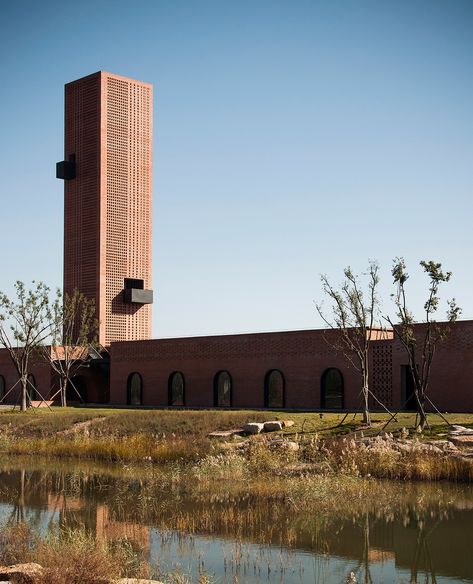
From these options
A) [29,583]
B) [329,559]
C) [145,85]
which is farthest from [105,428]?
[145,85]

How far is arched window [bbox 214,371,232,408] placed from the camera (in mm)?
40156

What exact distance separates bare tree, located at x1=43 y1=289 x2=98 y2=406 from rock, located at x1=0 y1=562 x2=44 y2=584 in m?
34.1

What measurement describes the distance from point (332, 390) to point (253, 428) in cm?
1125

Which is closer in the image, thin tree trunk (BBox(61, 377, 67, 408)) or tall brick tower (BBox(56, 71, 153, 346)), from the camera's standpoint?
thin tree trunk (BBox(61, 377, 67, 408))

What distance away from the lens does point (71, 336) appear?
148 ft

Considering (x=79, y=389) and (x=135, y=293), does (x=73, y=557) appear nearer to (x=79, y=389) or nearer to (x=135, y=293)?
(x=135, y=293)

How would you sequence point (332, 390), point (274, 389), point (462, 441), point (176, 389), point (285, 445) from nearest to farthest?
point (462, 441), point (285, 445), point (332, 390), point (274, 389), point (176, 389)

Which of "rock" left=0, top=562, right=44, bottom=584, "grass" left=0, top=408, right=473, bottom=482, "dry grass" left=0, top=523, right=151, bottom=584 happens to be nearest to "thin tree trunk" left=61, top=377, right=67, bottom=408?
"grass" left=0, top=408, right=473, bottom=482

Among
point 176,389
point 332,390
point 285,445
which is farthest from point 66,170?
point 285,445

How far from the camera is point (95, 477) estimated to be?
66.0 feet

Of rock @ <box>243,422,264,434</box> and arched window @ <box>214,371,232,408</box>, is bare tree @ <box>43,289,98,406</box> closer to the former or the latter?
arched window @ <box>214,371,232,408</box>

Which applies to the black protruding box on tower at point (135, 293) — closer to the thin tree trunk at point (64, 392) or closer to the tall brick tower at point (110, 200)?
the tall brick tower at point (110, 200)

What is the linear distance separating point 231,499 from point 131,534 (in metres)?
3.74

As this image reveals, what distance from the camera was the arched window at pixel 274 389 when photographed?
38.0 m
